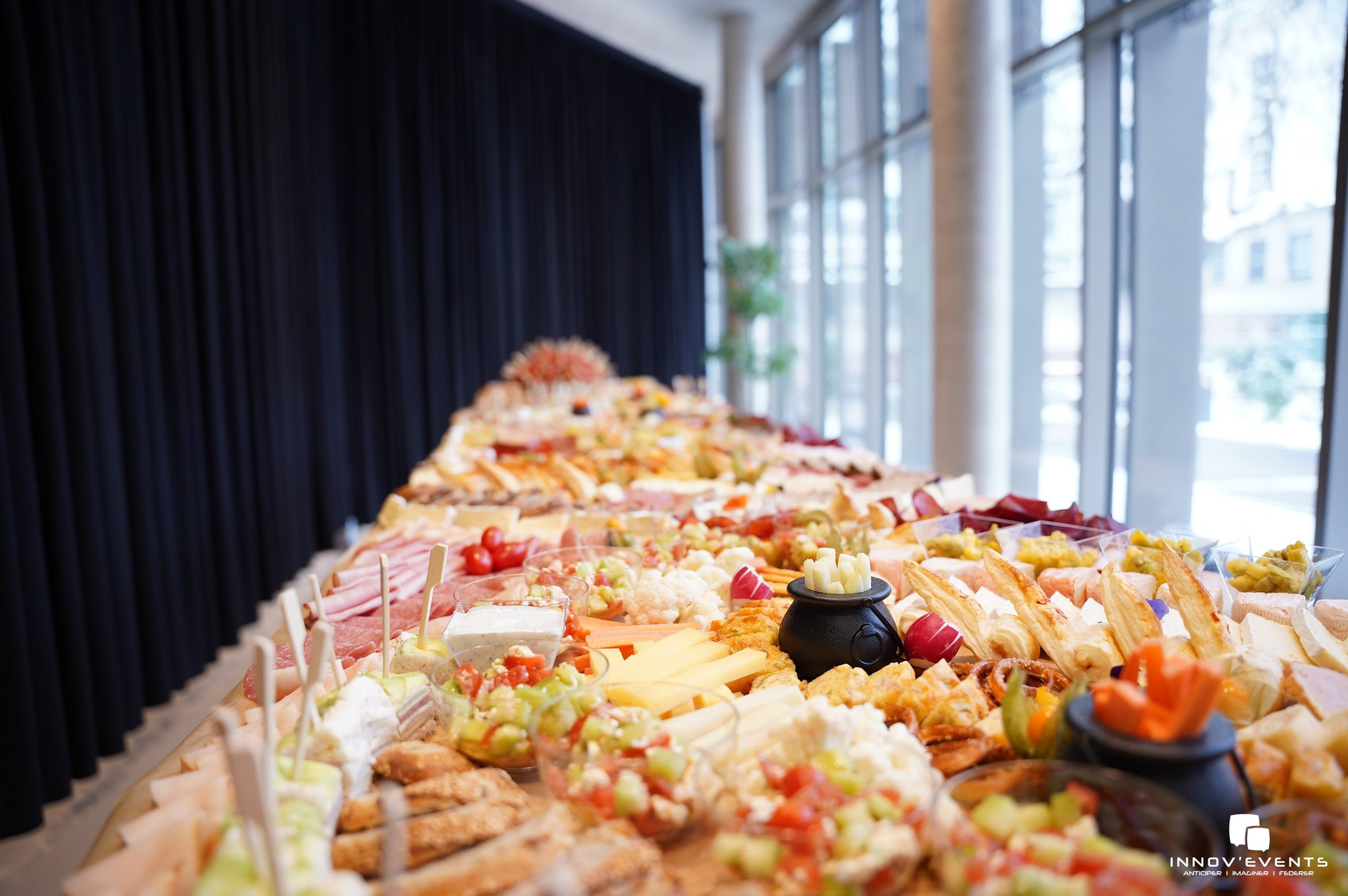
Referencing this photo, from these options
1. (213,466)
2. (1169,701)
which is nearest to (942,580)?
(1169,701)

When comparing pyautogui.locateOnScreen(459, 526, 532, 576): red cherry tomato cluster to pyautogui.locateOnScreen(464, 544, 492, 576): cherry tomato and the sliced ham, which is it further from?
the sliced ham

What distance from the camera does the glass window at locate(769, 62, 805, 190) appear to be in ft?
32.1

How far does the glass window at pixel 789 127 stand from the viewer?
32.1 ft

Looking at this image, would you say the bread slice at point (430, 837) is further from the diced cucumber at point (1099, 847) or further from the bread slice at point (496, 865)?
the diced cucumber at point (1099, 847)

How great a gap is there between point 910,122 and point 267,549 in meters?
5.03

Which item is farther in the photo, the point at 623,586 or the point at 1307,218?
the point at 1307,218

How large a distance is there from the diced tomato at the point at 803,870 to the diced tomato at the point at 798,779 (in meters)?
0.11

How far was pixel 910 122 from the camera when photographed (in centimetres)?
643

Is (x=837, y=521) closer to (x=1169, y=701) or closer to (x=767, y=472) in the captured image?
(x=767, y=472)

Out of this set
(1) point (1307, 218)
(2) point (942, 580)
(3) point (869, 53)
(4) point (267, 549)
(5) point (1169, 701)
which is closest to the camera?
(5) point (1169, 701)

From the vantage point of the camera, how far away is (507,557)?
2082mm

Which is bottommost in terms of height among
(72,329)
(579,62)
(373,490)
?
(373,490)

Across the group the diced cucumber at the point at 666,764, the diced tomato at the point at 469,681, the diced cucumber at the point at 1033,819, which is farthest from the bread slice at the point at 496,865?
the diced cucumber at the point at 1033,819

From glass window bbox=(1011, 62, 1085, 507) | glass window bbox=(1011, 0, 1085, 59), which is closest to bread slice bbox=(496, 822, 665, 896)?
glass window bbox=(1011, 62, 1085, 507)
